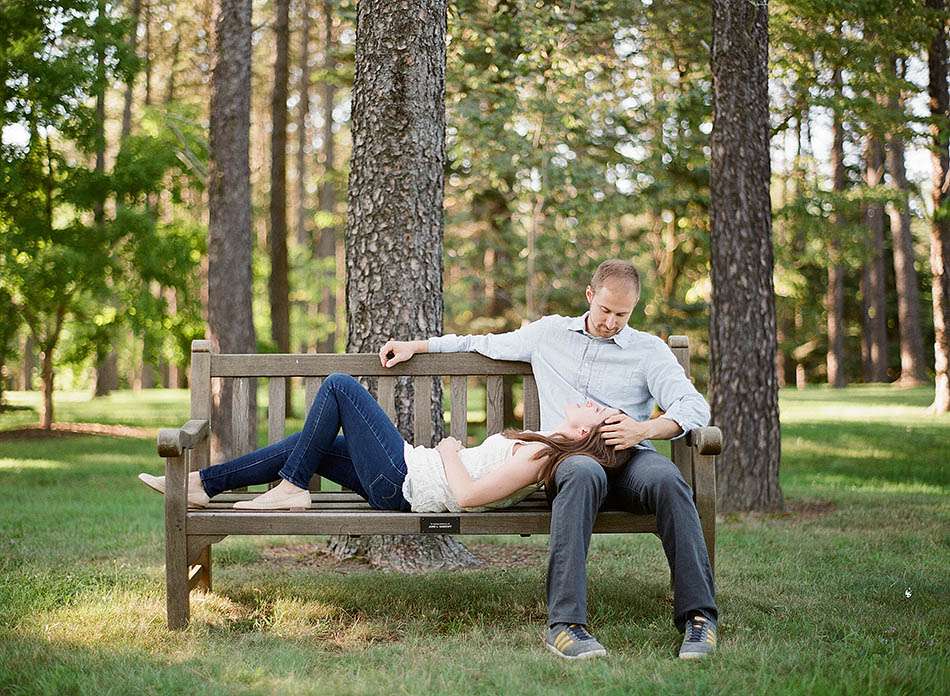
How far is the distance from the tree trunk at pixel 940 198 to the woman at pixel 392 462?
7435 millimetres

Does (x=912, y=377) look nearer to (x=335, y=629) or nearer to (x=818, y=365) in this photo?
(x=818, y=365)

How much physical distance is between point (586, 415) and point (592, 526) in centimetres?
47

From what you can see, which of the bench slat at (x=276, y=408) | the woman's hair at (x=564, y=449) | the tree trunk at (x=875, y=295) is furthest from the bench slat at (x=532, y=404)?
the tree trunk at (x=875, y=295)

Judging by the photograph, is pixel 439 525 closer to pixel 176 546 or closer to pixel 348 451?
pixel 348 451

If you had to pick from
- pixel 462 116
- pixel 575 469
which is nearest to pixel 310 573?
pixel 575 469

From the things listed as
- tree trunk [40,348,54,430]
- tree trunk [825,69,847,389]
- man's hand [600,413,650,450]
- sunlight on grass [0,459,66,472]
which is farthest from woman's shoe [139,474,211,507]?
Answer: tree trunk [825,69,847,389]

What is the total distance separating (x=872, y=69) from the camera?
10.4 meters

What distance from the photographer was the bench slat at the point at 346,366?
4.99 meters

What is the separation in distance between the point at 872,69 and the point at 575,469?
Result: 26.1ft

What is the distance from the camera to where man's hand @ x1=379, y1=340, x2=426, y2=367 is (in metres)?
4.92

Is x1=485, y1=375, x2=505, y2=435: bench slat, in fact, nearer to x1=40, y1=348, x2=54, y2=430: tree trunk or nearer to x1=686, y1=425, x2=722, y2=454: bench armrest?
x1=686, y1=425, x2=722, y2=454: bench armrest

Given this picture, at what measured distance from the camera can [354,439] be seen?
451 cm

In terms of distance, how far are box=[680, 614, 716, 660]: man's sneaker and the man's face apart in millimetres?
1247

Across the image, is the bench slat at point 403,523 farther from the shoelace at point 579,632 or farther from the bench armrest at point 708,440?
the shoelace at point 579,632
